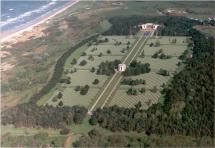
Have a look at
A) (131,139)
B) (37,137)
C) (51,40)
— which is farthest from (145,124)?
(51,40)

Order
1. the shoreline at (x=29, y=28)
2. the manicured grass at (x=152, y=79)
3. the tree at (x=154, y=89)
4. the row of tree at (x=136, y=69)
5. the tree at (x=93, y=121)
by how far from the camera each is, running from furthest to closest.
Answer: the shoreline at (x=29, y=28)
the row of tree at (x=136, y=69)
the manicured grass at (x=152, y=79)
the tree at (x=154, y=89)
the tree at (x=93, y=121)

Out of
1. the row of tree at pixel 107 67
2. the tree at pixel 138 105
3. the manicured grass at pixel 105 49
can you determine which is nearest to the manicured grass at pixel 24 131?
the tree at pixel 138 105

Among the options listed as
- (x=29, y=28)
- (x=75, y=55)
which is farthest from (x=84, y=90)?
(x=29, y=28)

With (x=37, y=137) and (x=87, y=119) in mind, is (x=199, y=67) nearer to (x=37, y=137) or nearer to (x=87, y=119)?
(x=87, y=119)

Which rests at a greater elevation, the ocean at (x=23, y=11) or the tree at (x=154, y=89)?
the ocean at (x=23, y=11)

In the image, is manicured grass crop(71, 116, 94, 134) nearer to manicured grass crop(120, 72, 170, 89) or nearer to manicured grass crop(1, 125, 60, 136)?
manicured grass crop(1, 125, 60, 136)

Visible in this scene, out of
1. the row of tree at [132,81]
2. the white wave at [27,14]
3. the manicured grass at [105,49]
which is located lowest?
the row of tree at [132,81]

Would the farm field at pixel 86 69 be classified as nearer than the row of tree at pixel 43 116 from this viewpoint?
No

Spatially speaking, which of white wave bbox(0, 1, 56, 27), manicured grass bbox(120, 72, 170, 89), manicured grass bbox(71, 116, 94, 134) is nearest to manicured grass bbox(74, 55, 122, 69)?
manicured grass bbox(120, 72, 170, 89)

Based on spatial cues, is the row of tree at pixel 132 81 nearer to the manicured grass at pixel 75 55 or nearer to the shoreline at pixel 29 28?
the manicured grass at pixel 75 55
